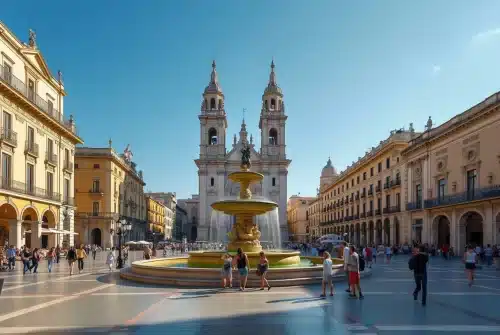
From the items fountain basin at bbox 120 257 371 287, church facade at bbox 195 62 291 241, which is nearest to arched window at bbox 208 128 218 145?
church facade at bbox 195 62 291 241

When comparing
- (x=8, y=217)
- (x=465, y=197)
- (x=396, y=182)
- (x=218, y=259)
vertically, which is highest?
(x=396, y=182)

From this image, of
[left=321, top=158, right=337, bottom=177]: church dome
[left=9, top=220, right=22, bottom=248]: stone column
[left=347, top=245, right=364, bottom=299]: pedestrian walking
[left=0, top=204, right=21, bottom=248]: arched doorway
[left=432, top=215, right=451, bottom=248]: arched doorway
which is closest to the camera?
[left=347, top=245, right=364, bottom=299]: pedestrian walking

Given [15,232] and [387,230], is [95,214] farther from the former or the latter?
[387,230]

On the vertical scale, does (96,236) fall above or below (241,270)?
below

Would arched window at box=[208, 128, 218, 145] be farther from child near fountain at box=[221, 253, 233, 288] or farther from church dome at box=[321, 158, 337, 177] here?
child near fountain at box=[221, 253, 233, 288]

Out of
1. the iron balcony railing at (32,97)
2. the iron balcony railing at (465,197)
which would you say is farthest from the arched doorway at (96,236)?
the iron balcony railing at (465,197)

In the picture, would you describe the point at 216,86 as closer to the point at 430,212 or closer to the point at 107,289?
the point at 430,212

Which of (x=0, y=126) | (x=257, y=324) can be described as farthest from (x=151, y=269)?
(x=0, y=126)

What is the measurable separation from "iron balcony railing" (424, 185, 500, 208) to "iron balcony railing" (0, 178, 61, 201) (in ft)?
97.4

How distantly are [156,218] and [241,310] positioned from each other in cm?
8481

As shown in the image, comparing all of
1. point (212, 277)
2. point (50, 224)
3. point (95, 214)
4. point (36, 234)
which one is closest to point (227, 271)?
point (212, 277)

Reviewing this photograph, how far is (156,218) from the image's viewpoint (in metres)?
93.1

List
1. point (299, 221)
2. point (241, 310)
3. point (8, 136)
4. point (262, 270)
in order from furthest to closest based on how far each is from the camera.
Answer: point (299, 221), point (8, 136), point (262, 270), point (241, 310)

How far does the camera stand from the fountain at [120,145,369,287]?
14.8m
